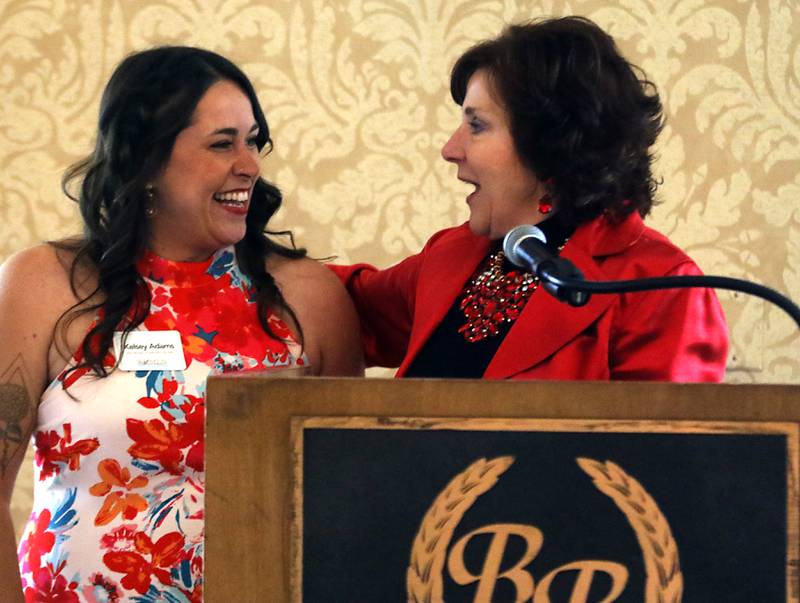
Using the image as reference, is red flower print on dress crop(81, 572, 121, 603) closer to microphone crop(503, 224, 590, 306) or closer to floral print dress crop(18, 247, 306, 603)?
floral print dress crop(18, 247, 306, 603)

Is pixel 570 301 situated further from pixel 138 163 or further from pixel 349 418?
pixel 138 163

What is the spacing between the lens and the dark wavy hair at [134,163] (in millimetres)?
1772

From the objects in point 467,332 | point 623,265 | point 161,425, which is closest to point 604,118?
point 623,265

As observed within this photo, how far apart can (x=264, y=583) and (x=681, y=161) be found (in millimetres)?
1760

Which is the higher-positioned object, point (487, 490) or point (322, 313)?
point (322, 313)

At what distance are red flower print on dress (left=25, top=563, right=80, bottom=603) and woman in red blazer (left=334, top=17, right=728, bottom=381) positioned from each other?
586 millimetres

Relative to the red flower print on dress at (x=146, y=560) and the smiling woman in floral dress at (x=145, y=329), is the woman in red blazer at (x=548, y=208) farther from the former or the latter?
the red flower print on dress at (x=146, y=560)

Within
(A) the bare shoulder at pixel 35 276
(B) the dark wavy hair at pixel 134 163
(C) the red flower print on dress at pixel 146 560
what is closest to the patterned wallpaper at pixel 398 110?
(B) the dark wavy hair at pixel 134 163

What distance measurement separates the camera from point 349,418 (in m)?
0.99

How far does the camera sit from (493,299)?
1.68 m

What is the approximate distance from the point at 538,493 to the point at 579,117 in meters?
0.81

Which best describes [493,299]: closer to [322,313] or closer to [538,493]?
[322,313]

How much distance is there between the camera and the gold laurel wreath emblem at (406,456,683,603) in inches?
38.5

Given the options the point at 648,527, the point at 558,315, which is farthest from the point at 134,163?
the point at 648,527
